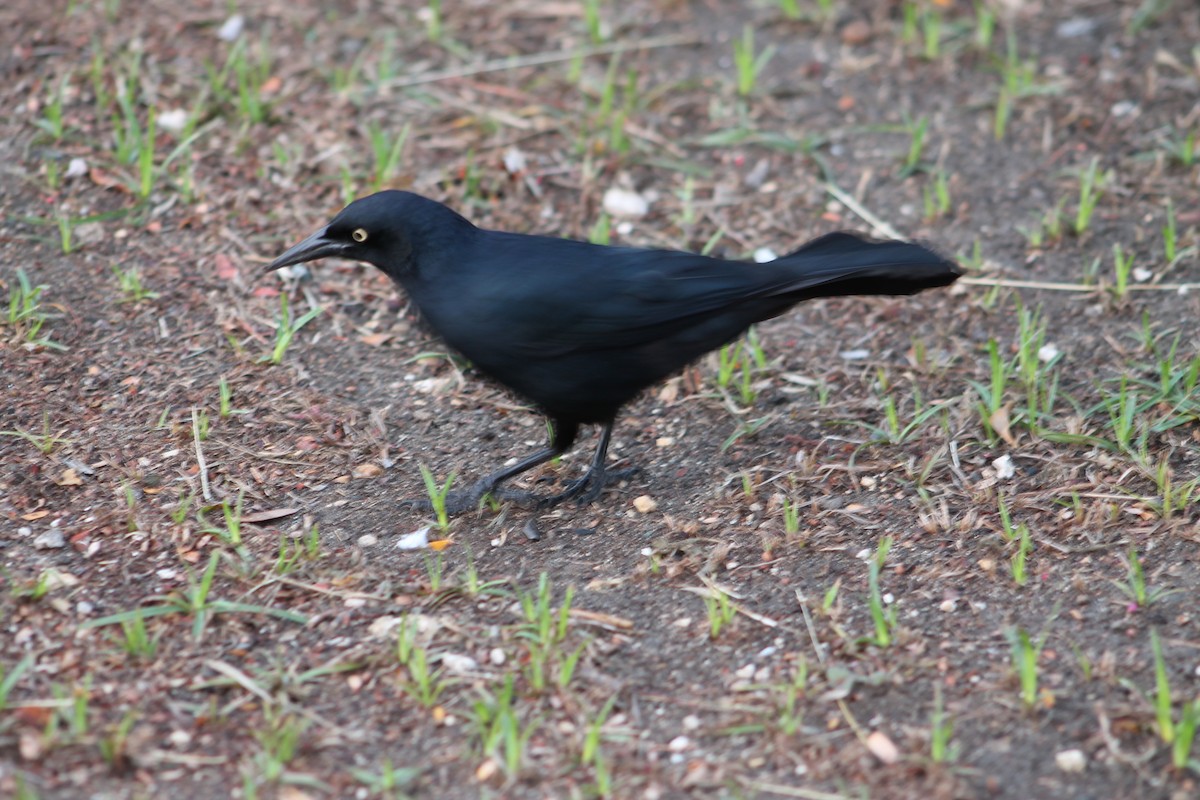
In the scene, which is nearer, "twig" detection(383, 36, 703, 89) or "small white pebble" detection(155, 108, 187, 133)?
"small white pebble" detection(155, 108, 187, 133)

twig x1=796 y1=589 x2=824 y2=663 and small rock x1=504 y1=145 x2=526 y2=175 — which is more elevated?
small rock x1=504 y1=145 x2=526 y2=175

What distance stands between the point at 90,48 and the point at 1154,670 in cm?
504

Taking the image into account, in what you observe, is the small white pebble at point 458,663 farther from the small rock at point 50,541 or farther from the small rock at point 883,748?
the small rock at point 50,541

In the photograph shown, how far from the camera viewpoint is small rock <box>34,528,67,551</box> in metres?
3.80

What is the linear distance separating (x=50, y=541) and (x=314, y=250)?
119 cm

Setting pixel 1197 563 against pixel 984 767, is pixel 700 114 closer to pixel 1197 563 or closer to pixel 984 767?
pixel 1197 563

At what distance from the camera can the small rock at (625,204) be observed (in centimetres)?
550

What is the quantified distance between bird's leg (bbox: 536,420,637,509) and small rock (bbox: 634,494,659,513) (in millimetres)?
132

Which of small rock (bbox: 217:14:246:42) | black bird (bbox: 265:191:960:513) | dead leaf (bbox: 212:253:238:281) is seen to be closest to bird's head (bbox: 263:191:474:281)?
black bird (bbox: 265:191:960:513)

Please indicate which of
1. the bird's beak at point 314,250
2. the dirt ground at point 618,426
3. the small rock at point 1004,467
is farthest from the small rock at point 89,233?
the small rock at point 1004,467

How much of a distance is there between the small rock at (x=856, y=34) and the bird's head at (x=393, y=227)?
9.78 feet

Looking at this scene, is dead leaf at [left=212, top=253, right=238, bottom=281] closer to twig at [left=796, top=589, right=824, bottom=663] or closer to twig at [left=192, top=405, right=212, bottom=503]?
twig at [left=192, top=405, right=212, bottom=503]

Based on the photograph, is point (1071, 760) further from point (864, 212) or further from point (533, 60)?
point (533, 60)

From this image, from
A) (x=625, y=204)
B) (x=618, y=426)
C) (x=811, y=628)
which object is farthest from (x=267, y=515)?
(x=625, y=204)
